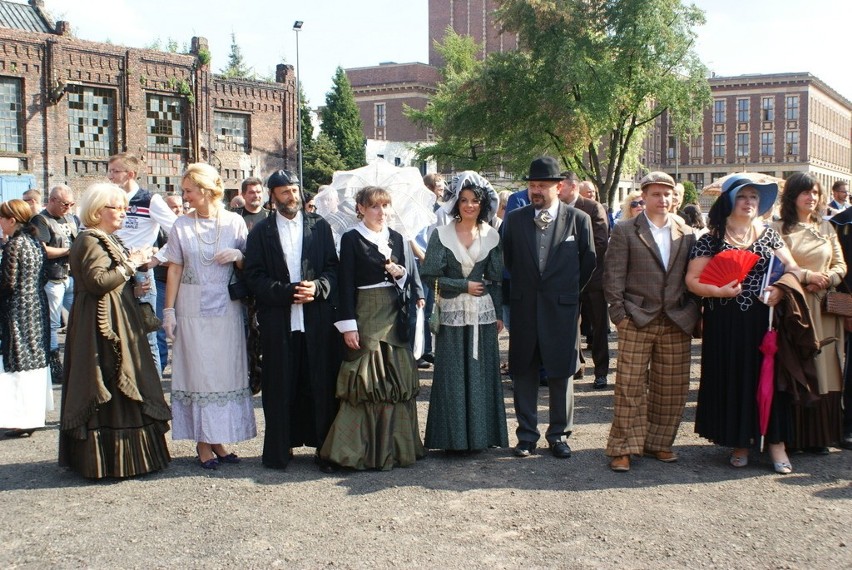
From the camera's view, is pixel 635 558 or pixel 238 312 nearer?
pixel 635 558

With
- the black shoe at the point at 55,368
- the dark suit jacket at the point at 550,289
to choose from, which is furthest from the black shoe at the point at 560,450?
the black shoe at the point at 55,368

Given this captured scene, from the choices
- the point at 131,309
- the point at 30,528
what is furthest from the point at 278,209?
the point at 30,528

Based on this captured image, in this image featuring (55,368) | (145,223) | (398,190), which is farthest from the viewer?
(55,368)

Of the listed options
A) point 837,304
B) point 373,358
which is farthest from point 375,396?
point 837,304

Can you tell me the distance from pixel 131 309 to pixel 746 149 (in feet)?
294

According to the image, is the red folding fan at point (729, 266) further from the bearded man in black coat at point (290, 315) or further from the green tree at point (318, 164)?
the green tree at point (318, 164)

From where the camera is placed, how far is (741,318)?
18.8 ft

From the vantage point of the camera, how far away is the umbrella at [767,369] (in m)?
5.59

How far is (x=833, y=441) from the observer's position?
20.0ft

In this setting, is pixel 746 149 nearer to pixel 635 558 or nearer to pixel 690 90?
pixel 690 90

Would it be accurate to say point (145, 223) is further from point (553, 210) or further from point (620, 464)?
point (620, 464)

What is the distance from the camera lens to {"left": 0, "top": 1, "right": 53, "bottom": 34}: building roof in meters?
32.2

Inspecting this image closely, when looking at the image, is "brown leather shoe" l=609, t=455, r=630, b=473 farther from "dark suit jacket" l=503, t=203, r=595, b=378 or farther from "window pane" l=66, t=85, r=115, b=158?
"window pane" l=66, t=85, r=115, b=158

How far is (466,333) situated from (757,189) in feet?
7.23
